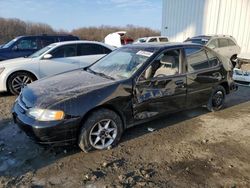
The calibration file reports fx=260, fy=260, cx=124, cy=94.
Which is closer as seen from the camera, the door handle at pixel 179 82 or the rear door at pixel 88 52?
the door handle at pixel 179 82

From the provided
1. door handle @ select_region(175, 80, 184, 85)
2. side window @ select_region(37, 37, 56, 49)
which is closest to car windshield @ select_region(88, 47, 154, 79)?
door handle @ select_region(175, 80, 184, 85)

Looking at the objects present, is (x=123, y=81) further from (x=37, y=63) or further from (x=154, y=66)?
(x=37, y=63)

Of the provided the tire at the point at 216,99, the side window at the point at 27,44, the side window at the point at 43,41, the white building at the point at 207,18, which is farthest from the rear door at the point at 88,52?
the white building at the point at 207,18

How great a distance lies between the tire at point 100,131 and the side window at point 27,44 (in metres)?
7.24

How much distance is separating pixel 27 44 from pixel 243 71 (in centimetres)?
784

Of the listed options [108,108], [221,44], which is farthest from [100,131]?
[221,44]

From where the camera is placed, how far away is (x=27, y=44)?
998cm

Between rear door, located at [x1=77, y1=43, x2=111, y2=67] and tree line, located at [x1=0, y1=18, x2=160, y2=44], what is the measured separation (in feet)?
101

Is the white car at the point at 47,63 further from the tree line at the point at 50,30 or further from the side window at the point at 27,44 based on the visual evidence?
the tree line at the point at 50,30

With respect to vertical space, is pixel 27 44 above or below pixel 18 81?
above

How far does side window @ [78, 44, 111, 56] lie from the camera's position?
7.95 metres

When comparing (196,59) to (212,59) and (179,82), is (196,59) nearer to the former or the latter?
(212,59)

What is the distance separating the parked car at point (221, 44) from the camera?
11.9 meters

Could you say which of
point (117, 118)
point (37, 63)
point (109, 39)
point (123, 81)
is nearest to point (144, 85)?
point (123, 81)
